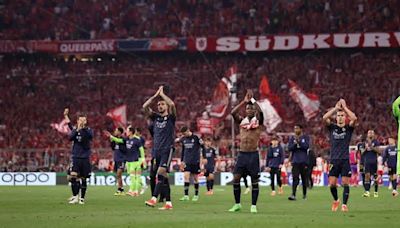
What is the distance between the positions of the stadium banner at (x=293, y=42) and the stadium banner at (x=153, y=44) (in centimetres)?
73

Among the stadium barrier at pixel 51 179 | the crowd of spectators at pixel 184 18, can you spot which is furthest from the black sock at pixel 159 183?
the crowd of spectators at pixel 184 18

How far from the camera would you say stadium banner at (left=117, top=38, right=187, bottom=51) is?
219 feet

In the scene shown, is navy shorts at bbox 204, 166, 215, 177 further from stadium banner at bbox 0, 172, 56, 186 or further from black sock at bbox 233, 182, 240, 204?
stadium banner at bbox 0, 172, 56, 186

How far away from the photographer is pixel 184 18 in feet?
225

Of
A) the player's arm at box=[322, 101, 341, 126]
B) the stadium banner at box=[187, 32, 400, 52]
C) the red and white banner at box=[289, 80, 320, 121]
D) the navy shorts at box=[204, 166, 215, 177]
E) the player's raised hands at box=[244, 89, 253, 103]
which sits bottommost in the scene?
the navy shorts at box=[204, 166, 215, 177]

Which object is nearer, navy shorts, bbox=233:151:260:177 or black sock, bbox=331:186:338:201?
navy shorts, bbox=233:151:260:177

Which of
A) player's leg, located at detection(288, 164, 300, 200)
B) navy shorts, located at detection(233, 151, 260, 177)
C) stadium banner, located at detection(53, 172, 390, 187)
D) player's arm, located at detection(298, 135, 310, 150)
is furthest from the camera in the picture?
stadium banner, located at detection(53, 172, 390, 187)

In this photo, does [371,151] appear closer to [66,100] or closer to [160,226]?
[160,226]

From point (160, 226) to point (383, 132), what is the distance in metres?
38.9

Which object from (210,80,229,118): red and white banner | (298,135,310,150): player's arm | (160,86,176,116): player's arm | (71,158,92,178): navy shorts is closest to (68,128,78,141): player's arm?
(71,158,92,178): navy shorts

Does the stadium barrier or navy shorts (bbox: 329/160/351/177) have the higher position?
navy shorts (bbox: 329/160/351/177)

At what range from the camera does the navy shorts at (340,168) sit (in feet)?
75.3

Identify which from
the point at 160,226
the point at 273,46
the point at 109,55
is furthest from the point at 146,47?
the point at 160,226

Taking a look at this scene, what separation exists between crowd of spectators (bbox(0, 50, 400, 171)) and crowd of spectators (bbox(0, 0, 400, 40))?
1.88 meters
